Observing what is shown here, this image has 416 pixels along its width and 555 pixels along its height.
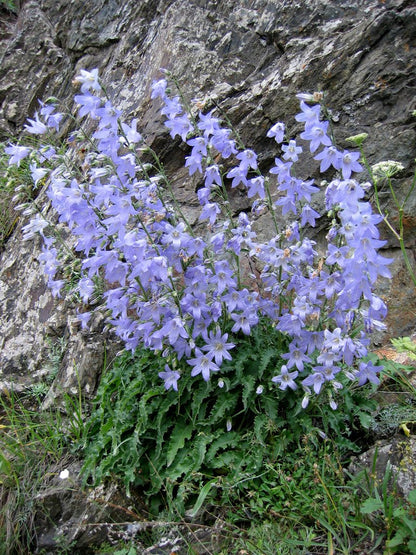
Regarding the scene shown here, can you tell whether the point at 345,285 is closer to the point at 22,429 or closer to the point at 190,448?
the point at 190,448

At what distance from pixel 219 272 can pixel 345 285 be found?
2.59 ft

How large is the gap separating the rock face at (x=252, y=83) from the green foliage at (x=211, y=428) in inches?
39.0

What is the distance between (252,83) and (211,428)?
3.52 meters

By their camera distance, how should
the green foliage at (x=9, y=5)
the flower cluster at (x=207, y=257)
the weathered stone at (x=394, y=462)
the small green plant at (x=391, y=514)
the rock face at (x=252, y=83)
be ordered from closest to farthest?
1. the small green plant at (x=391, y=514)
2. the weathered stone at (x=394, y=462)
3. the flower cluster at (x=207, y=257)
4. the rock face at (x=252, y=83)
5. the green foliage at (x=9, y=5)

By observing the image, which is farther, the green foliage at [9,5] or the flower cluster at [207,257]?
the green foliage at [9,5]

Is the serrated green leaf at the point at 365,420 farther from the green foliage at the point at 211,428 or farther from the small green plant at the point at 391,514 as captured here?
the small green plant at the point at 391,514

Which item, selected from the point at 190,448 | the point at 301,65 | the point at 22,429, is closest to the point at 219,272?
the point at 190,448

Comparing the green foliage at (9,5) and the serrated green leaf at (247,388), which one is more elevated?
the green foliage at (9,5)

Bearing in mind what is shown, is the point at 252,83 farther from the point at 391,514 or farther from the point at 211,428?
the point at 391,514

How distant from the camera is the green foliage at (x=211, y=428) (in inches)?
131

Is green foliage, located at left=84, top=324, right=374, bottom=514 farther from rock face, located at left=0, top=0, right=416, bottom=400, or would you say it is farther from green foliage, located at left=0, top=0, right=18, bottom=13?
green foliage, located at left=0, top=0, right=18, bottom=13

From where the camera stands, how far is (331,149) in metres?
3.06

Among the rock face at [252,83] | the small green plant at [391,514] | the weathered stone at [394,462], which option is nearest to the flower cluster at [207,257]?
the weathered stone at [394,462]

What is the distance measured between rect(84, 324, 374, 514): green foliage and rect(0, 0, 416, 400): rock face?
99cm
